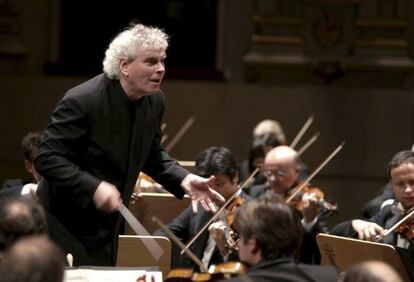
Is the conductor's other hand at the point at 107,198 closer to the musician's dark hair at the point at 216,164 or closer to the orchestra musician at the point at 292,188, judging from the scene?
the musician's dark hair at the point at 216,164

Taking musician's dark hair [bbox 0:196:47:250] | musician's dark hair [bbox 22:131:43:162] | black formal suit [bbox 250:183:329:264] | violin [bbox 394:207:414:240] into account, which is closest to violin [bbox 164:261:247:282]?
musician's dark hair [bbox 0:196:47:250]

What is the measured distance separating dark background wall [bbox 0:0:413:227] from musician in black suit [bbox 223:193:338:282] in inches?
203

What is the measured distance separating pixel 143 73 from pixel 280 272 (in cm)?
135

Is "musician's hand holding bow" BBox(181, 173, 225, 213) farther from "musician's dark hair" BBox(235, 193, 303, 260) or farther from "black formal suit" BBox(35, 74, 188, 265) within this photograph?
"musician's dark hair" BBox(235, 193, 303, 260)

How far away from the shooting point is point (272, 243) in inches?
136

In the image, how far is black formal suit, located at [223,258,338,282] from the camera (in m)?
3.38

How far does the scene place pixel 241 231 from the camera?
350 cm

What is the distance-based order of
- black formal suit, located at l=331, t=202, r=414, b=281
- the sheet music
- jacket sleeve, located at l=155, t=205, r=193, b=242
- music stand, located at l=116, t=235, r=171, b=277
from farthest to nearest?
jacket sleeve, located at l=155, t=205, r=193, b=242, black formal suit, located at l=331, t=202, r=414, b=281, music stand, located at l=116, t=235, r=171, b=277, the sheet music

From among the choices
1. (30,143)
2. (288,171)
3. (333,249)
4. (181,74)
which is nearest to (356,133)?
(181,74)

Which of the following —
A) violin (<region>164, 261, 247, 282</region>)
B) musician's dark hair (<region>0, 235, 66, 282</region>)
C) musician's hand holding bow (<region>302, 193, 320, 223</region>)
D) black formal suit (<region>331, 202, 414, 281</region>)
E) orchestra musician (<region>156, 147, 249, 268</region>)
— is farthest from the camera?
musician's hand holding bow (<region>302, 193, 320, 223</region>)

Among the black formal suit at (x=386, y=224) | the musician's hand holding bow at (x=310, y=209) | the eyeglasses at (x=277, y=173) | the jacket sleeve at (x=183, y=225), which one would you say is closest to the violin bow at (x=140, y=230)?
the black formal suit at (x=386, y=224)

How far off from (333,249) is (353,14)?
4.41 m

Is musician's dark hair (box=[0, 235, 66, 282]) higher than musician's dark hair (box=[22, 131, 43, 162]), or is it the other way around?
musician's dark hair (box=[0, 235, 66, 282])

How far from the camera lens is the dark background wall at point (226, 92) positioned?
28.7 ft
